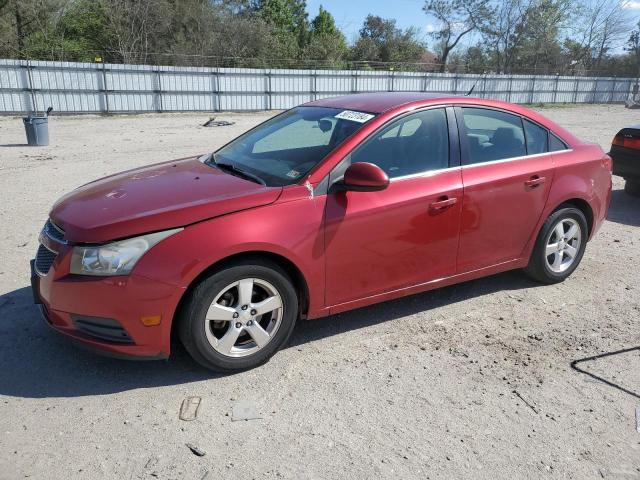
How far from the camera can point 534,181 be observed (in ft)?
14.4

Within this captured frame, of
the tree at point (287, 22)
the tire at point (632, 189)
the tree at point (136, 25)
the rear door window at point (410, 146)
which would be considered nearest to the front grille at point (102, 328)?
the rear door window at point (410, 146)

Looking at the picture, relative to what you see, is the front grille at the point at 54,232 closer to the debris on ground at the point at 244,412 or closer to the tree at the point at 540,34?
the debris on ground at the point at 244,412

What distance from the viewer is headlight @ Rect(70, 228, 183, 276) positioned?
3010mm

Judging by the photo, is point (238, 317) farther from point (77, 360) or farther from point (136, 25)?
point (136, 25)

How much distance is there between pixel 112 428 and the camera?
2.89 meters

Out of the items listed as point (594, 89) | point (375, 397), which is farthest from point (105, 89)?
point (594, 89)

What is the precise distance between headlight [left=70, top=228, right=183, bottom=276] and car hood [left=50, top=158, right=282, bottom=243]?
0.14 feet

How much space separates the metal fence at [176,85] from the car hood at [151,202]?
19920 millimetres

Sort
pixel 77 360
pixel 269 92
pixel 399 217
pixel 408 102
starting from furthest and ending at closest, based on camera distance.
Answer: pixel 269 92, pixel 408 102, pixel 399 217, pixel 77 360

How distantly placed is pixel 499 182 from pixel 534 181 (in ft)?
1.31

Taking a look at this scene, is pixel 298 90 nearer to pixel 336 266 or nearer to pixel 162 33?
pixel 162 33

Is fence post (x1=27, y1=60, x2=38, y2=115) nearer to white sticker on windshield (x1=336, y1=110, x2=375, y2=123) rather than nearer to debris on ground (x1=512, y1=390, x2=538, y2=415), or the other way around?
white sticker on windshield (x1=336, y1=110, x2=375, y2=123)

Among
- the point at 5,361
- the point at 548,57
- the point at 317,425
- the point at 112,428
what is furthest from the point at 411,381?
the point at 548,57

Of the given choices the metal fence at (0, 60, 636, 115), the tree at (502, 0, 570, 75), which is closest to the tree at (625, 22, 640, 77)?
the tree at (502, 0, 570, 75)
